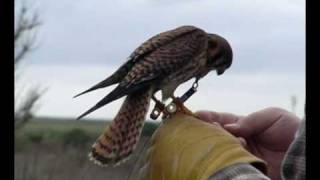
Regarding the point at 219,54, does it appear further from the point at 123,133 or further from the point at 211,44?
the point at 123,133

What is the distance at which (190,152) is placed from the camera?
106cm

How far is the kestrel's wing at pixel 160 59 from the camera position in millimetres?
1461

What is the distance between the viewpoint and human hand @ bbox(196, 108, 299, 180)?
4.05 ft

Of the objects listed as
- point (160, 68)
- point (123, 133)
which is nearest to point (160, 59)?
point (160, 68)

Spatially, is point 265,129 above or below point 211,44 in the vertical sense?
below

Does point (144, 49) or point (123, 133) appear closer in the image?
point (123, 133)

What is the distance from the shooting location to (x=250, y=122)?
1.24 metres

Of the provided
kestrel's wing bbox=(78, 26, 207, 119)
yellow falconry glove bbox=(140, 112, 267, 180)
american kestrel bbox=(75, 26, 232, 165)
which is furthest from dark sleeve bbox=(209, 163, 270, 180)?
kestrel's wing bbox=(78, 26, 207, 119)

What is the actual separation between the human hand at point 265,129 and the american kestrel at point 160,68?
0.12 m

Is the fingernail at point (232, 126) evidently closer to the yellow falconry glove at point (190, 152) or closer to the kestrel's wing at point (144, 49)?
the yellow falconry glove at point (190, 152)

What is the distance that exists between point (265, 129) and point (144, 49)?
344mm

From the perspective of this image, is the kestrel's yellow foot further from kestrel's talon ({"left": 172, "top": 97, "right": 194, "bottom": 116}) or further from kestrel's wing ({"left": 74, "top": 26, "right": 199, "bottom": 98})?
kestrel's wing ({"left": 74, "top": 26, "right": 199, "bottom": 98})

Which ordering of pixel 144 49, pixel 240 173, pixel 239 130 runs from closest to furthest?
1. pixel 240 173
2. pixel 239 130
3. pixel 144 49
